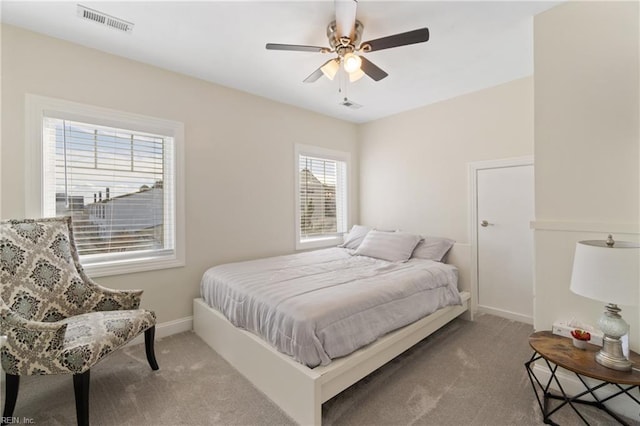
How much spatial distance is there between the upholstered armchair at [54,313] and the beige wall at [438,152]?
11.0 feet

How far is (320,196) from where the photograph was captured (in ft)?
14.3

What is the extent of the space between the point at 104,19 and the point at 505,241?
4260 millimetres

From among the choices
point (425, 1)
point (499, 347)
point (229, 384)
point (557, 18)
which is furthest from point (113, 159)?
point (499, 347)

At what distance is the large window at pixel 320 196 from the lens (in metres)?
4.05

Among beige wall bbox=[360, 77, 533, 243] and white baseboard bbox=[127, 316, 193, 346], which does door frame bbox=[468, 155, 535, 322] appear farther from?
white baseboard bbox=[127, 316, 193, 346]

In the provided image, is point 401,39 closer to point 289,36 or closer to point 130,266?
point 289,36

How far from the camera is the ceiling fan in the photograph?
1.77 metres

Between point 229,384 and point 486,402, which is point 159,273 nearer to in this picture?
point 229,384

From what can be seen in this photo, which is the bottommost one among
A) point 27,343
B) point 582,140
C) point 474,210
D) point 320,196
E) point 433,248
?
point 27,343

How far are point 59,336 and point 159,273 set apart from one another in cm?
125

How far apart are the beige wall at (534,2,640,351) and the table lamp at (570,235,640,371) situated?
307 millimetres

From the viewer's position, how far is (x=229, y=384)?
6.66ft

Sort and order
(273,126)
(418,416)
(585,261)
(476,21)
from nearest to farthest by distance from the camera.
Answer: (585,261)
(418,416)
(476,21)
(273,126)

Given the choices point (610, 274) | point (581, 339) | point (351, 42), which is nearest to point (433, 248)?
point (581, 339)
